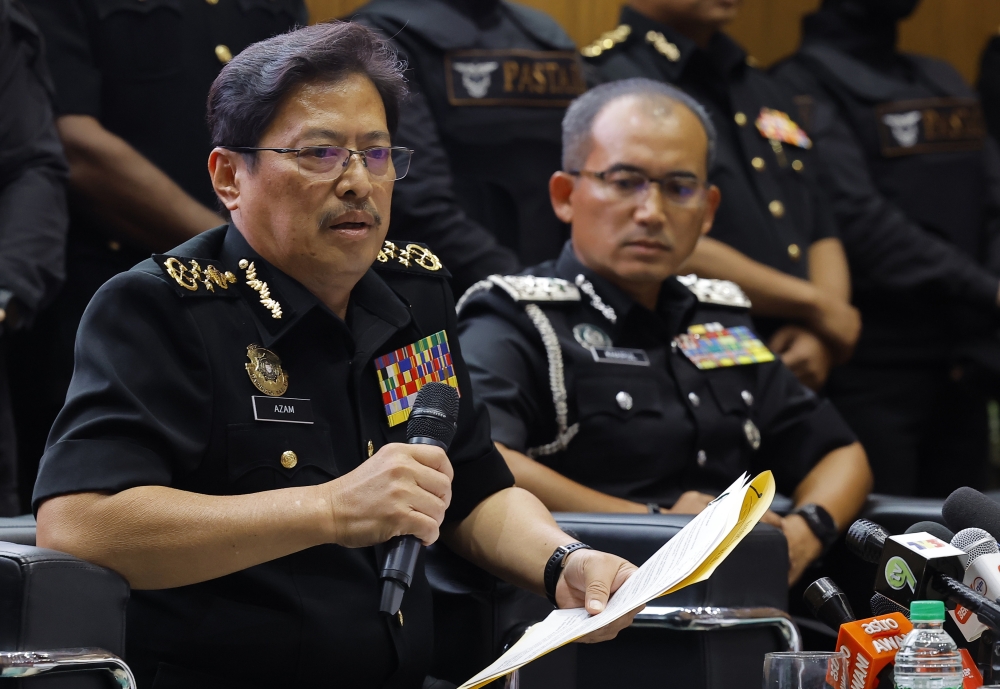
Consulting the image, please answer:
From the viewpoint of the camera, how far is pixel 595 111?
2.44m

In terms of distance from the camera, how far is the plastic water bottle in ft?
3.34

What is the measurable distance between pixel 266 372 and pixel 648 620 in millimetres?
562

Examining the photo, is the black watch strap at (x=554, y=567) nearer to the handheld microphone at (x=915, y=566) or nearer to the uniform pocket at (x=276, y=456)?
the uniform pocket at (x=276, y=456)

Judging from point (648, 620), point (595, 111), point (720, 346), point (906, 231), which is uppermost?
point (595, 111)

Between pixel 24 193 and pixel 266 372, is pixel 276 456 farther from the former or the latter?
pixel 24 193

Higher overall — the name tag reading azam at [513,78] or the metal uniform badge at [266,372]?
the metal uniform badge at [266,372]

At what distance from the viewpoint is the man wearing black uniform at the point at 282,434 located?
50.8 inches

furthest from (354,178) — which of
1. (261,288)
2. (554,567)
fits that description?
(554,567)

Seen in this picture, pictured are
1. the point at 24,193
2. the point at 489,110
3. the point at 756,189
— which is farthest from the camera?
the point at 756,189

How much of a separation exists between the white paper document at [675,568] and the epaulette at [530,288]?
943 mm

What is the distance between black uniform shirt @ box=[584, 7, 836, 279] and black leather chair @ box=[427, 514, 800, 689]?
1.36 meters

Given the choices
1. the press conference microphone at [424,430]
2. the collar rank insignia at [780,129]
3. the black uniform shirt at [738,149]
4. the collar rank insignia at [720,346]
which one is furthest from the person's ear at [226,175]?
the collar rank insignia at [780,129]

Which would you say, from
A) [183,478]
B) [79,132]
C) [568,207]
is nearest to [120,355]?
[183,478]

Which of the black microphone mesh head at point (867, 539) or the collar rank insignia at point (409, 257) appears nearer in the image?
the black microphone mesh head at point (867, 539)
